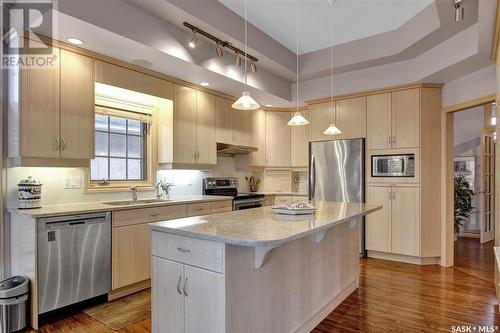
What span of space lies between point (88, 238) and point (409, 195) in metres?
3.95

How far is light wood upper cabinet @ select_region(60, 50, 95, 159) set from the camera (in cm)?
278

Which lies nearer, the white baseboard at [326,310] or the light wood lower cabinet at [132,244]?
the white baseboard at [326,310]

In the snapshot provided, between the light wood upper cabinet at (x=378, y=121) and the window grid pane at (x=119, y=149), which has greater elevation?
the light wood upper cabinet at (x=378, y=121)

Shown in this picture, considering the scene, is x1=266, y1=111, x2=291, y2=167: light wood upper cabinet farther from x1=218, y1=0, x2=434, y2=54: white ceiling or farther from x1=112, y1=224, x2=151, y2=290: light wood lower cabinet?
x1=112, y1=224, x2=151, y2=290: light wood lower cabinet

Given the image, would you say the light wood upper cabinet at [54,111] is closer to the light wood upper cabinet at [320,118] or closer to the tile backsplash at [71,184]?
the tile backsplash at [71,184]

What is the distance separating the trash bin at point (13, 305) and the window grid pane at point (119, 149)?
4.17 feet

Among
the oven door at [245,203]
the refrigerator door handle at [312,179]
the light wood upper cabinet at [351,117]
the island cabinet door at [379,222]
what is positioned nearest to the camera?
the island cabinet door at [379,222]

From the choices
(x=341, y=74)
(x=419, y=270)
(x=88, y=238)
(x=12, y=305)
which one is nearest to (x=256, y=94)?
(x=341, y=74)

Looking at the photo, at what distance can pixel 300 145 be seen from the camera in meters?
5.30

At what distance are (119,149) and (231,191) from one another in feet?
6.13

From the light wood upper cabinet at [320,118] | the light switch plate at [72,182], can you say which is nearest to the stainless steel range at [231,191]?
the light wood upper cabinet at [320,118]

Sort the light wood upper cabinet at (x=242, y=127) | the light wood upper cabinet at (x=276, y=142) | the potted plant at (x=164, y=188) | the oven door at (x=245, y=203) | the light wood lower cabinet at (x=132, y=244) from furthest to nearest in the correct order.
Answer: the light wood upper cabinet at (x=276, y=142), the light wood upper cabinet at (x=242, y=127), the oven door at (x=245, y=203), the potted plant at (x=164, y=188), the light wood lower cabinet at (x=132, y=244)

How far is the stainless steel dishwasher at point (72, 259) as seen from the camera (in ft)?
8.08

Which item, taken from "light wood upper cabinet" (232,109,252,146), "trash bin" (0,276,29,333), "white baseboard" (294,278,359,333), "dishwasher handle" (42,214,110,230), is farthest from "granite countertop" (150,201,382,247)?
"light wood upper cabinet" (232,109,252,146)
